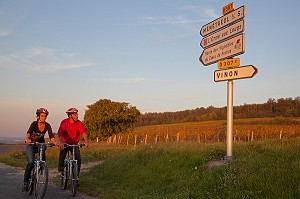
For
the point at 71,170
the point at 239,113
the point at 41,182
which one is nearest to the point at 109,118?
the point at 239,113

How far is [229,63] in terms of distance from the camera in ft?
30.9

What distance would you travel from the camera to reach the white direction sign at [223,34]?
8945mm

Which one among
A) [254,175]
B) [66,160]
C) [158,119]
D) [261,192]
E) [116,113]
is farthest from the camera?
[158,119]

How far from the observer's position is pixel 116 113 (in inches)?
2053

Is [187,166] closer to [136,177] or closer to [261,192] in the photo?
[136,177]

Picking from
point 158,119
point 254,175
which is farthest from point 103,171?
point 158,119

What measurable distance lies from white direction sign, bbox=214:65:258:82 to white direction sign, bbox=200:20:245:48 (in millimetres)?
901

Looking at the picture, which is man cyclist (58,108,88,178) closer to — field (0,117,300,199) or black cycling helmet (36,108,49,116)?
black cycling helmet (36,108,49,116)

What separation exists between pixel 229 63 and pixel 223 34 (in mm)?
820

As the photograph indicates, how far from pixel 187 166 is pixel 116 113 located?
42.8 metres

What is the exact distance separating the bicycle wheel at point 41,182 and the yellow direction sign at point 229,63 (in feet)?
Result: 17.0

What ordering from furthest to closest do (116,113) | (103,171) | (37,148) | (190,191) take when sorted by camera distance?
(116,113) < (103,171) < (37,148) < (190,191)

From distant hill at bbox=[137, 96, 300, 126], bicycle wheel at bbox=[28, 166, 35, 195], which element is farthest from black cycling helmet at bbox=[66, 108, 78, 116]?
distant hill at bbox=[137, 96, 300, 126]

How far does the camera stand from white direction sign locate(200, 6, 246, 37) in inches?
353
